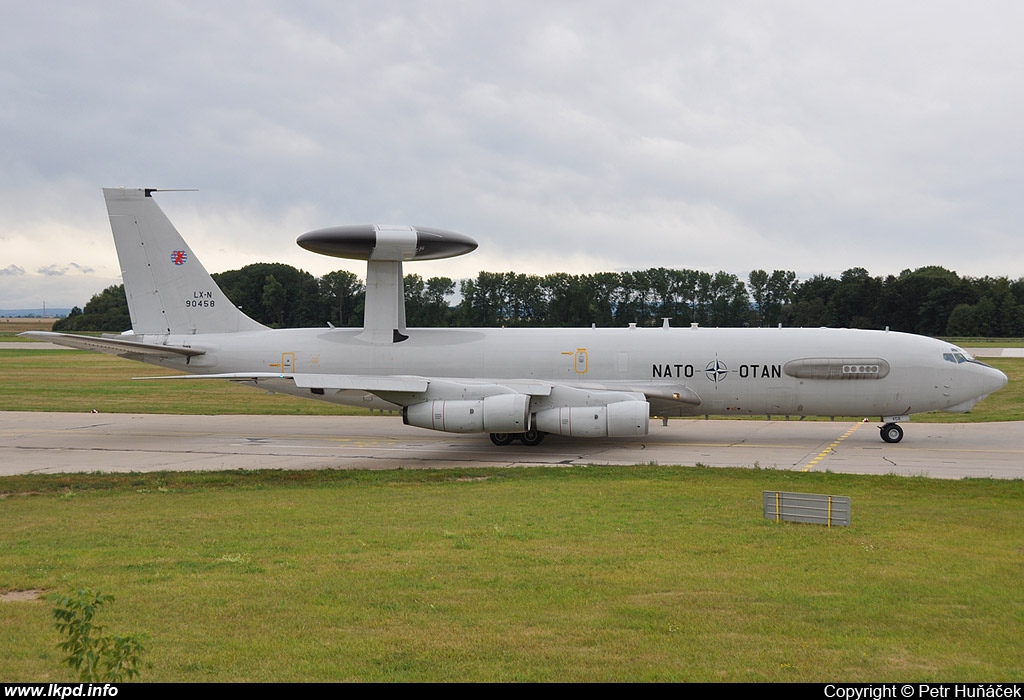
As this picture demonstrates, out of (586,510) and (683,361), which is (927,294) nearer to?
(683,361)

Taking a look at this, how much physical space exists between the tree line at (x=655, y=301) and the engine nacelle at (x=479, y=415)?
53947 millimetres

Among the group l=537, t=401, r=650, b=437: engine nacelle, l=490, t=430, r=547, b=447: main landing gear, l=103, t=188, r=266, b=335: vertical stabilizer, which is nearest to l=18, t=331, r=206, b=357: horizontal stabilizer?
l=103, t=188, r=266, b=335: vertical stabilizer

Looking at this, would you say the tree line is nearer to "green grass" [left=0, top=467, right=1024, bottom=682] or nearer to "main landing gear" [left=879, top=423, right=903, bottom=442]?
"main landing gear" [left=879, top=423, right=903, bottom=442]

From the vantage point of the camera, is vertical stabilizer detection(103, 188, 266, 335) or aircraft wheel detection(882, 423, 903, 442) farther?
vertical stabilizer detection(103, 188, 266, 335)

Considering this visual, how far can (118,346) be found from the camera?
25578 mm

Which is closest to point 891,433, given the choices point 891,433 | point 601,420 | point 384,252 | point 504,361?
point 891,433

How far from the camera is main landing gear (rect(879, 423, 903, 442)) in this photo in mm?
25031

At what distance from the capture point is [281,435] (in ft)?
90.5

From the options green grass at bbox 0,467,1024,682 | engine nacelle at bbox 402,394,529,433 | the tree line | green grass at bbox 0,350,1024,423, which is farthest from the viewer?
the tree line

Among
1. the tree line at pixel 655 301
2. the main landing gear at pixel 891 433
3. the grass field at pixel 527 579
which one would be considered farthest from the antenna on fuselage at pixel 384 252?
the tree line at pixel 655 301

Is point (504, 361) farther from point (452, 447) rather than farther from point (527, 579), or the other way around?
point (527, 579)

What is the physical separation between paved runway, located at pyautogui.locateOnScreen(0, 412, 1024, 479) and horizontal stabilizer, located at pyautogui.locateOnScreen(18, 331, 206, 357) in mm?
2798

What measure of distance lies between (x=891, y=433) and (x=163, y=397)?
107ft

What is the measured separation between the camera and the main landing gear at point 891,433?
2503 cm
